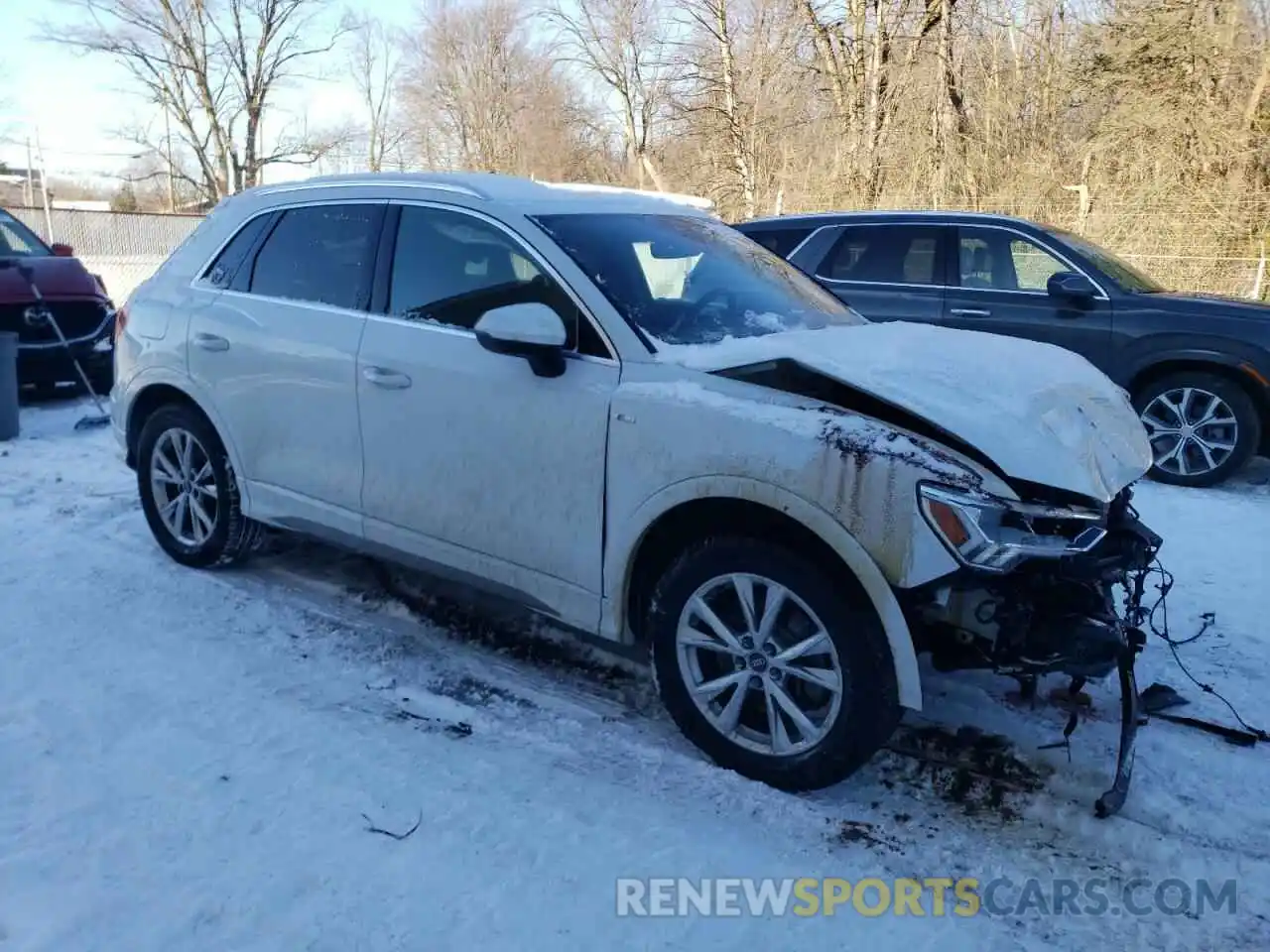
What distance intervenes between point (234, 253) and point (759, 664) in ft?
10.6

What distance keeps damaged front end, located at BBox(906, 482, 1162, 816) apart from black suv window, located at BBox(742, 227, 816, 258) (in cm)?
538

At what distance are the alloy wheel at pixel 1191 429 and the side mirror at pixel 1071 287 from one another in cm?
91

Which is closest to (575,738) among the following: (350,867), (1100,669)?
(350,867)

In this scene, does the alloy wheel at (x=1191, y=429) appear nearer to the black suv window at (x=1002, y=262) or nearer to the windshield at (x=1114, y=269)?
the windshield at (x=1114, y=269)

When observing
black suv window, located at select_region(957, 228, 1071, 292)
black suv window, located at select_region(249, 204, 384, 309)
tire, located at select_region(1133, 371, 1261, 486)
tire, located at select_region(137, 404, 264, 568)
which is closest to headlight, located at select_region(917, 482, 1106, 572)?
black suv window, located at select_region(249, 204, 384, 309)

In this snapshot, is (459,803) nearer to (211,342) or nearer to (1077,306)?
(211,342)

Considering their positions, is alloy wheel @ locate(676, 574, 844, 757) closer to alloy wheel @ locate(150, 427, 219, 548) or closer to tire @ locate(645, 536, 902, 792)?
tire @ locate(645, 536, 902, 792)

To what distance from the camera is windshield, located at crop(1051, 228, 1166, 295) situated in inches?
293

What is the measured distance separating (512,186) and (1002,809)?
293 cm

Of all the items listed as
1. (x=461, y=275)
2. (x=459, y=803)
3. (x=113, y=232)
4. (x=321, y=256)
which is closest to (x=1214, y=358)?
(x=461, y=275)

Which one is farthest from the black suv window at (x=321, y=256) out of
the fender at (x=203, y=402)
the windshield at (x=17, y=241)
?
the windshield at (x=17, y=241)

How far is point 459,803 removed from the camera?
302cm

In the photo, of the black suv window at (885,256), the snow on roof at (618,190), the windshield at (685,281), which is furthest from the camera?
the black suv window at (885,256)

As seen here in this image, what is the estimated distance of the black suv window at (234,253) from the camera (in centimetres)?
466
